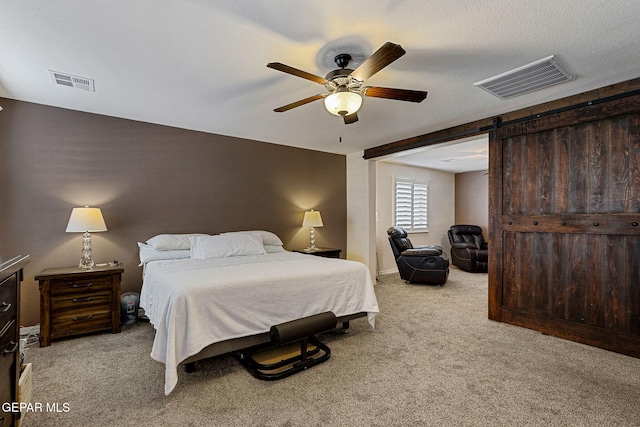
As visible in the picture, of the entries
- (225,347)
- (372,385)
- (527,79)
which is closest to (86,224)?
(225,347)

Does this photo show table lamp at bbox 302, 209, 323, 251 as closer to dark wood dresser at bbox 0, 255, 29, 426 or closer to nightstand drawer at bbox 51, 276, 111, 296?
nightstand drawer at bbox 51, 276, 111, 296

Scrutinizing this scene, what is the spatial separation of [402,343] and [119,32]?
3395 mm

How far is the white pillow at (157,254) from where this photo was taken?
11.7 ft

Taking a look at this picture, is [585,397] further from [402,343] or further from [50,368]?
[50,368]

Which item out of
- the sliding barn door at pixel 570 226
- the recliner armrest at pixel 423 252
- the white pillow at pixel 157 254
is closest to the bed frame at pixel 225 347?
the white pillow at pixel 157 254

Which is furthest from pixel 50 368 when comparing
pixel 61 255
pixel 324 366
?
pixel 324 366

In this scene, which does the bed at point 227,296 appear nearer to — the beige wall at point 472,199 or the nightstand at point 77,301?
the nightstand at point 77,301

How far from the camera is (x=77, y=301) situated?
3098 millimetres

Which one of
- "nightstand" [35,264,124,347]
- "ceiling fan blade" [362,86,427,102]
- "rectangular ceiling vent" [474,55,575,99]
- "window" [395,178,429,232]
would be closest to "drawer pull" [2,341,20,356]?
"nightstand" [35,264,124,347]

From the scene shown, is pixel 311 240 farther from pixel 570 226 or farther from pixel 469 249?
pixel 469 249

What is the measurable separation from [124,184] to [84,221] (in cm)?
74

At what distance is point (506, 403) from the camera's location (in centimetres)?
203

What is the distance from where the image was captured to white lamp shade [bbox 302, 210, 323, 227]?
200 inches

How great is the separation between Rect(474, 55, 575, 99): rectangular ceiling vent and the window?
4114 millimetres
